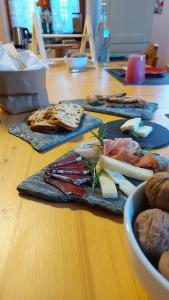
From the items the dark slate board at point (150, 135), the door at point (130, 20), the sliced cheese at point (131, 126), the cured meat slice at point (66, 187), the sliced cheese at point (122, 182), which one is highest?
the door at point (130, 20)

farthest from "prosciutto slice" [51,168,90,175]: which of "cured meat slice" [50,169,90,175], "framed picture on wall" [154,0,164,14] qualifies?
"framed picture on wall" [154,0,164,14]

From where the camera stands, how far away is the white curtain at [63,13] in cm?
345

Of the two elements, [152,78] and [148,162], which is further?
[152,78]

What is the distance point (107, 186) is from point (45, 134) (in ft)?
0.98

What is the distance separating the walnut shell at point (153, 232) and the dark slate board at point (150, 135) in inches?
14.8

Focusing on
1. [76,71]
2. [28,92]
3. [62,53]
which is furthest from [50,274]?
[62,53]

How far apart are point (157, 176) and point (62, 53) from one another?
9.04 ft

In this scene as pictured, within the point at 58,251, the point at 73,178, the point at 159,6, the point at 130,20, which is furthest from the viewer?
the point at 159,6

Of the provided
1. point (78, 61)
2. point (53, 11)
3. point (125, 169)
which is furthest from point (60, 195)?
point (53, 11)

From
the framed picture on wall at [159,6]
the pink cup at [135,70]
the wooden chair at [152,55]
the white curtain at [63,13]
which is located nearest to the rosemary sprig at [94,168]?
the pink cup at [135,70]

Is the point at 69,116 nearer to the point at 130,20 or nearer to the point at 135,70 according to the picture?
the point at 135,70

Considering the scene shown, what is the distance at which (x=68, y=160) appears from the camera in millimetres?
A: 491

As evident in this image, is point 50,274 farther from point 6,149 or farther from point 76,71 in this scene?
point 76,71

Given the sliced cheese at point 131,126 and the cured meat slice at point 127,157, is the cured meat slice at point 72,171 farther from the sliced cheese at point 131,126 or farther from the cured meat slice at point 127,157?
the sliced cheese at point 131,126
